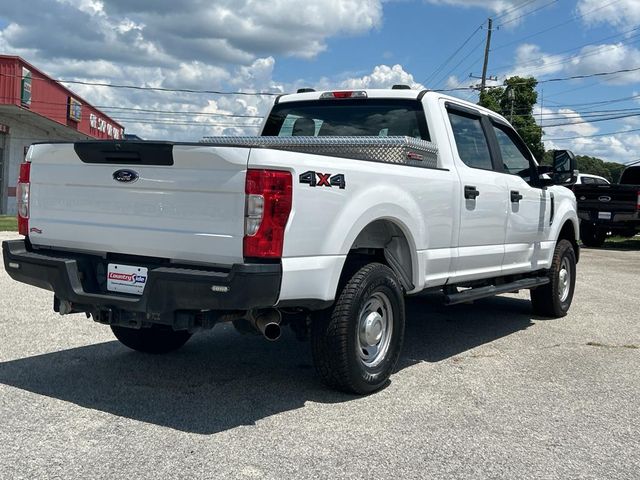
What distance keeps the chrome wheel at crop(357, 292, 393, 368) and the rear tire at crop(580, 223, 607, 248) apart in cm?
1616

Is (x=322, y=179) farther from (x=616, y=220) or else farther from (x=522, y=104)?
(x=522, y=104)

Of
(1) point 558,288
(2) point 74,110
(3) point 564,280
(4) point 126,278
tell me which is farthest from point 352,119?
(2) point 74,110

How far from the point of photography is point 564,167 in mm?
7336

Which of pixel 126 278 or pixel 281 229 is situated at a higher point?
pixel 281 229

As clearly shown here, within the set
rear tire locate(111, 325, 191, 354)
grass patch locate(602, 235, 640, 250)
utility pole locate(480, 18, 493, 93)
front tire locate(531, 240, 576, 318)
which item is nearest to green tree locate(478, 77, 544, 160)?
utility pole locate(480, 18, 493, 93)

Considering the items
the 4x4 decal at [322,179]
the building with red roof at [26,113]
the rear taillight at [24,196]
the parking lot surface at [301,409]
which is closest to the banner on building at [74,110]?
the building with red roof at [26,113]

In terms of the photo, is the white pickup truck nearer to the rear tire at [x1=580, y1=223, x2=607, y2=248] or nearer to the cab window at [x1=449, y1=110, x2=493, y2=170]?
the cab window at [x1=449, y1=110, x2=493, y2=170]

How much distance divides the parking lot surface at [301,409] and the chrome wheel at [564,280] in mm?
1126

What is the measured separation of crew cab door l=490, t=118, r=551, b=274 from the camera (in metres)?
6.55

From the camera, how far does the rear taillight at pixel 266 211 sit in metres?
3.75

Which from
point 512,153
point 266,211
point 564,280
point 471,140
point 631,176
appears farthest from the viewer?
point 631,176

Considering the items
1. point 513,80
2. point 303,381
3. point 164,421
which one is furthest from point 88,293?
point 513,80

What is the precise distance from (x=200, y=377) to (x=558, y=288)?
15.0 ft

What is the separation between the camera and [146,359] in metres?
5.50
